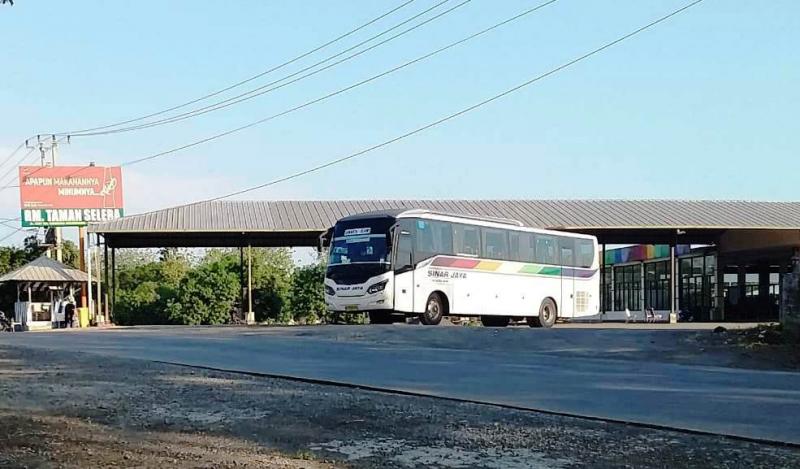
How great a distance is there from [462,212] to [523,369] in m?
29.6

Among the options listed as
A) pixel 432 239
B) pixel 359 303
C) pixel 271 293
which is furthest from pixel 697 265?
pixel 359 303

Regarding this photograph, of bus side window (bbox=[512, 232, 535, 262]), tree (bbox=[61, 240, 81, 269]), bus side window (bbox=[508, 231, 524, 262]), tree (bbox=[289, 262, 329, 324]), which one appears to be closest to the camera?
bus side window (bbox=[508, 231, 524, 262])

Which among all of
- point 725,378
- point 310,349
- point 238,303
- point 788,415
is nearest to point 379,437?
point 788,415

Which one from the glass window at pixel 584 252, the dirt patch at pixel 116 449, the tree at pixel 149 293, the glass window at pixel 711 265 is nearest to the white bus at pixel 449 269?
the glass window at pixel 584 252

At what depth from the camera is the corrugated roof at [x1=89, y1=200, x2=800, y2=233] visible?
3978 centimetres

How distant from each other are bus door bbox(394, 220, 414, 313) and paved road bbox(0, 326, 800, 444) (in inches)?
144

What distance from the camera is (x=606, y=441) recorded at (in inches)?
305

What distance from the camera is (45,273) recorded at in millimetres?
40469

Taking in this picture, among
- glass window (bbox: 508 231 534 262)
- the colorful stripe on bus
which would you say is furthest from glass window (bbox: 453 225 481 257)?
glass window (bbox: 508 231 534 262)

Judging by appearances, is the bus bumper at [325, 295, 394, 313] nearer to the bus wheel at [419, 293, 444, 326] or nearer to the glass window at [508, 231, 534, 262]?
the bus wheel at [419, 293, 444, 326]

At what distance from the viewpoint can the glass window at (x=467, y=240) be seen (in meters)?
27.9

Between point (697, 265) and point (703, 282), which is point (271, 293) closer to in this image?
point (703, 282)

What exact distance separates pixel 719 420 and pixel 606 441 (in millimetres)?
1822

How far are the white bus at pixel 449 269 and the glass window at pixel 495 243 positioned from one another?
1.2 inches
